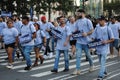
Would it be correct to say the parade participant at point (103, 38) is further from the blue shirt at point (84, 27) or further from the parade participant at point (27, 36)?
the parade participant at point (27, 36)

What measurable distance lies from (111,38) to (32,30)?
2.89 m

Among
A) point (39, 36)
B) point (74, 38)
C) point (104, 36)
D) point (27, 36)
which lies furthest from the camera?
point (39, 36)

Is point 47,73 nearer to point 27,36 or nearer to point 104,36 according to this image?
point 27,36

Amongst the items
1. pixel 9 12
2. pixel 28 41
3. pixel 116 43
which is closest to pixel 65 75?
pixel 28 41

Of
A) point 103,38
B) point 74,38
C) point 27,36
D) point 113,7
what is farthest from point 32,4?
point 113,7

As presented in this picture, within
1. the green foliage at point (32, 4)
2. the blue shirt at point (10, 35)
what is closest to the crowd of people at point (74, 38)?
the blue shirt at point (10, 35)

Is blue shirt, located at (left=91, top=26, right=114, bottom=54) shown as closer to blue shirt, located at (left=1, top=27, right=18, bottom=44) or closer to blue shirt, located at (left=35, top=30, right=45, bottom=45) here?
blue shirt, located at (left=1, top=27, right=18, bottom=44)

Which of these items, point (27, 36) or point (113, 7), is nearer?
point (27, 36)

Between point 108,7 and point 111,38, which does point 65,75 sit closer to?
point 111,38

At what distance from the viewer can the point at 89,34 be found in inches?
468

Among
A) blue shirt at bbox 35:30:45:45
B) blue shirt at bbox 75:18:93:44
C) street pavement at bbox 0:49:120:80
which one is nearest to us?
street pavement at bbox 0:49:120:80

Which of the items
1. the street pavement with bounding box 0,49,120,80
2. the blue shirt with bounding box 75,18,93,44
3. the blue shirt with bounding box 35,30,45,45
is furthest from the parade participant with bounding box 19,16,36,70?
the blue shirt with bounding box 75,18,93,44

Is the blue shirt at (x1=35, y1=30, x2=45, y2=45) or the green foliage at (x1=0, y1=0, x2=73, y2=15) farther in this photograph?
the green foliage at (x1=0, y1=0, x2=73, y2=15)

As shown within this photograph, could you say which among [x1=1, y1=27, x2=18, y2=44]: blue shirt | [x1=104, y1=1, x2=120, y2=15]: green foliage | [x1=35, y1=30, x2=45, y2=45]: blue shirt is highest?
[x1=1, y1=27, x2=18, y2=44]: blue shirt
